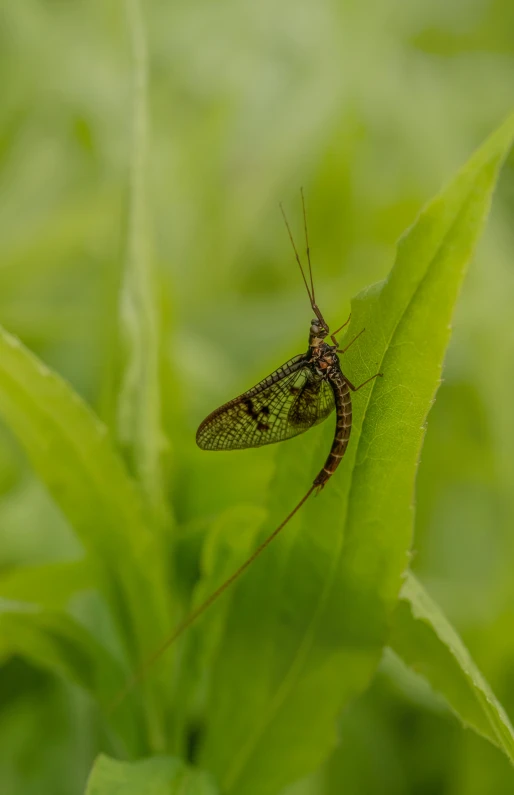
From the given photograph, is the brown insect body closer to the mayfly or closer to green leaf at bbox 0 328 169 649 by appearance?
the mayfly

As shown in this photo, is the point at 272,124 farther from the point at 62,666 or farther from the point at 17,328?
the point at 62,666

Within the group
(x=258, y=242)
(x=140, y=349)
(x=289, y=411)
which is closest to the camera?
(x=140, y=349)

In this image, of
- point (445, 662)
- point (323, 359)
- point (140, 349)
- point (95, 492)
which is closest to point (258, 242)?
point (323, 359)

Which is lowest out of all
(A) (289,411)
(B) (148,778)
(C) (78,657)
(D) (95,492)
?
(B) (148,778)

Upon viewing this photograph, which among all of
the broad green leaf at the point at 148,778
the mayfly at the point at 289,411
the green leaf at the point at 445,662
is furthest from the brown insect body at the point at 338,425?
the broad green leaf at the point at 148,778

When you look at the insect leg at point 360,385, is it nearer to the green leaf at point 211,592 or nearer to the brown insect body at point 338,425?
the brown insect body at point 338,425

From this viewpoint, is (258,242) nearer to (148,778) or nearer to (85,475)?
(85,475)

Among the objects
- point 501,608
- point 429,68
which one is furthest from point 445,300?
point 429,68
